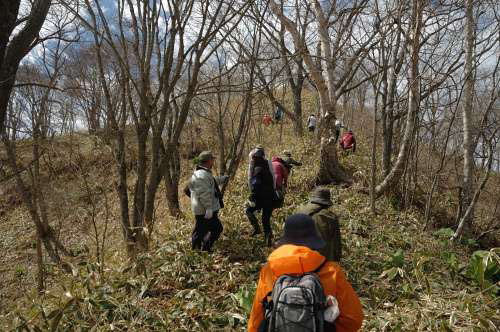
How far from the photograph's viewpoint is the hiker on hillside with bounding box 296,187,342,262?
3545 mm

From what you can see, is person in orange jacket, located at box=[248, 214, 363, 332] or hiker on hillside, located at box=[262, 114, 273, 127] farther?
hiker on hillside, located at box=[262, 114, 273, 127]

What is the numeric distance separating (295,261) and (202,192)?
2888 mm

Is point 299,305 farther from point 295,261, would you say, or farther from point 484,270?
point 484,270

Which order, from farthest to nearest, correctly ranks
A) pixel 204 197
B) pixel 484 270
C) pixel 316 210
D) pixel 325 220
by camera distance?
pixel 204 197
pixel 484 270
pixel 316 210
pixel 325 220

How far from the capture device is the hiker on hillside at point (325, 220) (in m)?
3.54

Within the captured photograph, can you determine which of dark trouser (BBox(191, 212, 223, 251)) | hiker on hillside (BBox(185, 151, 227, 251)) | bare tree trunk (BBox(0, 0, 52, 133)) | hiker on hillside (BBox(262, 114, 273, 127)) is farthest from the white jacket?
hiker on hillside (BBox(262, 114, 273, 127))

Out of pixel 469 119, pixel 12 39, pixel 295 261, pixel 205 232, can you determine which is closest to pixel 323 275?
pixel 295 261

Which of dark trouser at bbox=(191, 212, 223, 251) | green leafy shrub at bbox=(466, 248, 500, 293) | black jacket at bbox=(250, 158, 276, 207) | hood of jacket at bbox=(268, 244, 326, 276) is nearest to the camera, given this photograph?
hood of jacket at bbox=(268, 244, 326, 276)

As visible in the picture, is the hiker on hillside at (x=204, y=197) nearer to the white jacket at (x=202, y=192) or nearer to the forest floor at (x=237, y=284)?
the white jacket at (x=202, y=192)

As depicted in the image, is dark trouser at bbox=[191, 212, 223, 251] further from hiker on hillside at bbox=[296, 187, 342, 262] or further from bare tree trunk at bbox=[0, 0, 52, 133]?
bare tree trunk at bbox=[0, 0, 52, 133]

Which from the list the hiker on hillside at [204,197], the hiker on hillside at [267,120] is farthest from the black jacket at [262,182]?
the hiker on hillside at [267,120]

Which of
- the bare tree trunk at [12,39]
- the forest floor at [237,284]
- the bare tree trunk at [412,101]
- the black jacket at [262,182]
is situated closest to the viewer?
the bare tree trunk at [12,39]

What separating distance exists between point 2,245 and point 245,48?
1425cm

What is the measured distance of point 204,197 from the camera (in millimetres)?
4684
